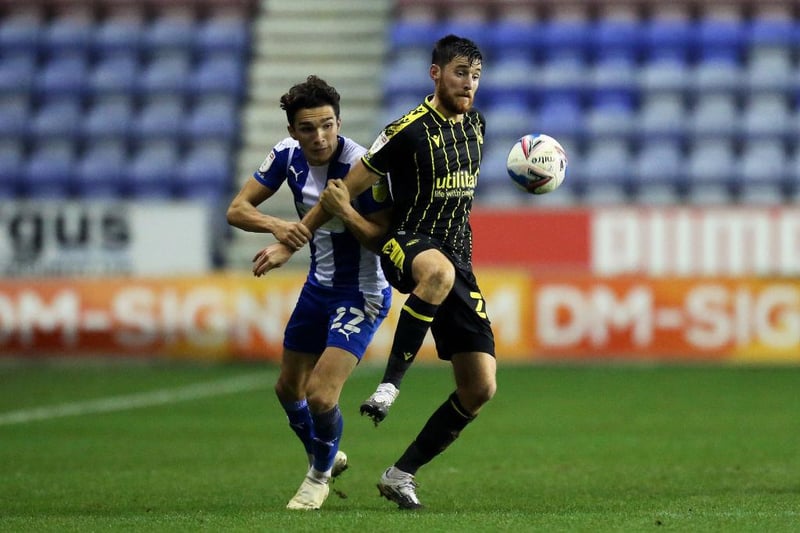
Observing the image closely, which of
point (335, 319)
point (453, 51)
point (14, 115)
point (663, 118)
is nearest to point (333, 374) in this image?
point (335, 319)

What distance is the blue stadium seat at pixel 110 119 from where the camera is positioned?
20781 millimetres

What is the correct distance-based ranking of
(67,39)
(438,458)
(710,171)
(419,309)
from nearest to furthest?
(419,309) → (438,458) → (710,171) → (67,39)

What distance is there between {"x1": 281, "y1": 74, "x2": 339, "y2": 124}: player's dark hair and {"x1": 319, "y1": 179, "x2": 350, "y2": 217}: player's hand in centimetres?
42

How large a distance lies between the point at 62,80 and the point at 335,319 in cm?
1547

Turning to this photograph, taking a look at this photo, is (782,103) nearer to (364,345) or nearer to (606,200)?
(606,200)

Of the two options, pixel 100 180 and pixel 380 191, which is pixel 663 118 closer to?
pixel 100 180

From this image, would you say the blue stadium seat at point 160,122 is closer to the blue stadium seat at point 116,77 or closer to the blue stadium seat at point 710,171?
the blue stadium seat at point 116,77

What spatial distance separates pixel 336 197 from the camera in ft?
21.7

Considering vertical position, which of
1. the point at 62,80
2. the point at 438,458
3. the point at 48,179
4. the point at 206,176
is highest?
the point at 62,80

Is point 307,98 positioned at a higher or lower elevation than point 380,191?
higher

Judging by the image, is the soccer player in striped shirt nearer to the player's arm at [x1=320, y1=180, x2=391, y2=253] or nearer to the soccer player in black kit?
the player's arm at [x1=320, y1=180, x2=391, y2=253]

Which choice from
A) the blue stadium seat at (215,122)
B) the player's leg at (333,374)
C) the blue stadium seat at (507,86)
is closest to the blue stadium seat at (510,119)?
the blue stadium seat at (507,86)

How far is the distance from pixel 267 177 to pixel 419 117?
0.93 metres

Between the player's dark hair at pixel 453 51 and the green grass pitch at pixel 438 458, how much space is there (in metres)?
2.15
